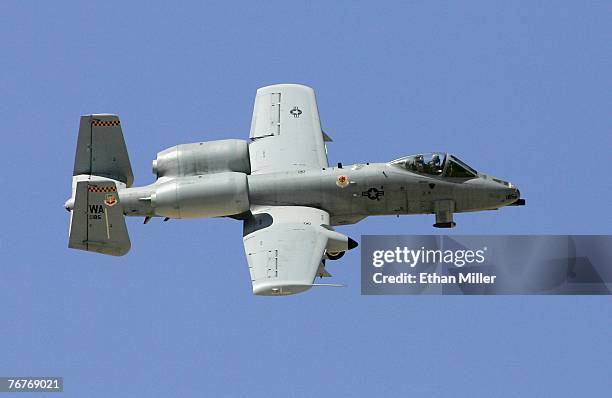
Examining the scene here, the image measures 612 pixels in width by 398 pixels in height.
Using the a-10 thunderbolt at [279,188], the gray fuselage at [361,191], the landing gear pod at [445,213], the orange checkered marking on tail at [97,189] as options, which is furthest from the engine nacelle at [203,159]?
the landing gear pod at [445,213]

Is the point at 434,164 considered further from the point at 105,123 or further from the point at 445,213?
the point at 105,123

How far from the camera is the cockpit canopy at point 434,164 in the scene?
44.8 meters

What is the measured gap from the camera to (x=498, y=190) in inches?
1778

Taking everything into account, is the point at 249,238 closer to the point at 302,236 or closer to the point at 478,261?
the point at 302,236

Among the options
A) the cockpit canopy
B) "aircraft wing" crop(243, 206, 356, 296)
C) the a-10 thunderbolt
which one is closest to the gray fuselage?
the a-10 thunderbolt

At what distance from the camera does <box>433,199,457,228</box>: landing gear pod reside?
147 feet

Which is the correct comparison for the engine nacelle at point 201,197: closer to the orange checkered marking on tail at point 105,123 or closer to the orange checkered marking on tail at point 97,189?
the orange checkered marking on tail at point 97,189

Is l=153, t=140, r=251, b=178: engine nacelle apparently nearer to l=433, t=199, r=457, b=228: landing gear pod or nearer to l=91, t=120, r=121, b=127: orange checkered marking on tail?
l=91, t=120, r=121, b=127: orange checkered marking on tail

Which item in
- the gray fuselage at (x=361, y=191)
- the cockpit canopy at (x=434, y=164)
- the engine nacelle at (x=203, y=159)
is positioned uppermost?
the engine nacelle at (x=203, y=159)

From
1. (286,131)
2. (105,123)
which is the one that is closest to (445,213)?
(286,131)

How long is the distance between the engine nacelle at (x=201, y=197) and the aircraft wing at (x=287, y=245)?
2.25 feet

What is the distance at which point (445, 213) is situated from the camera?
148ft

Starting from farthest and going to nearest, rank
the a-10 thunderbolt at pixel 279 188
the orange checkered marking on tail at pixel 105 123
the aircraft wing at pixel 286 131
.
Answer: the aircraft wing at pixel 286 131, the orange checkered marking on tail at pixel 105 123, the a-10 thunderbolt at pixel 279 188

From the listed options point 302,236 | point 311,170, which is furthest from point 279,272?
point 311,170
